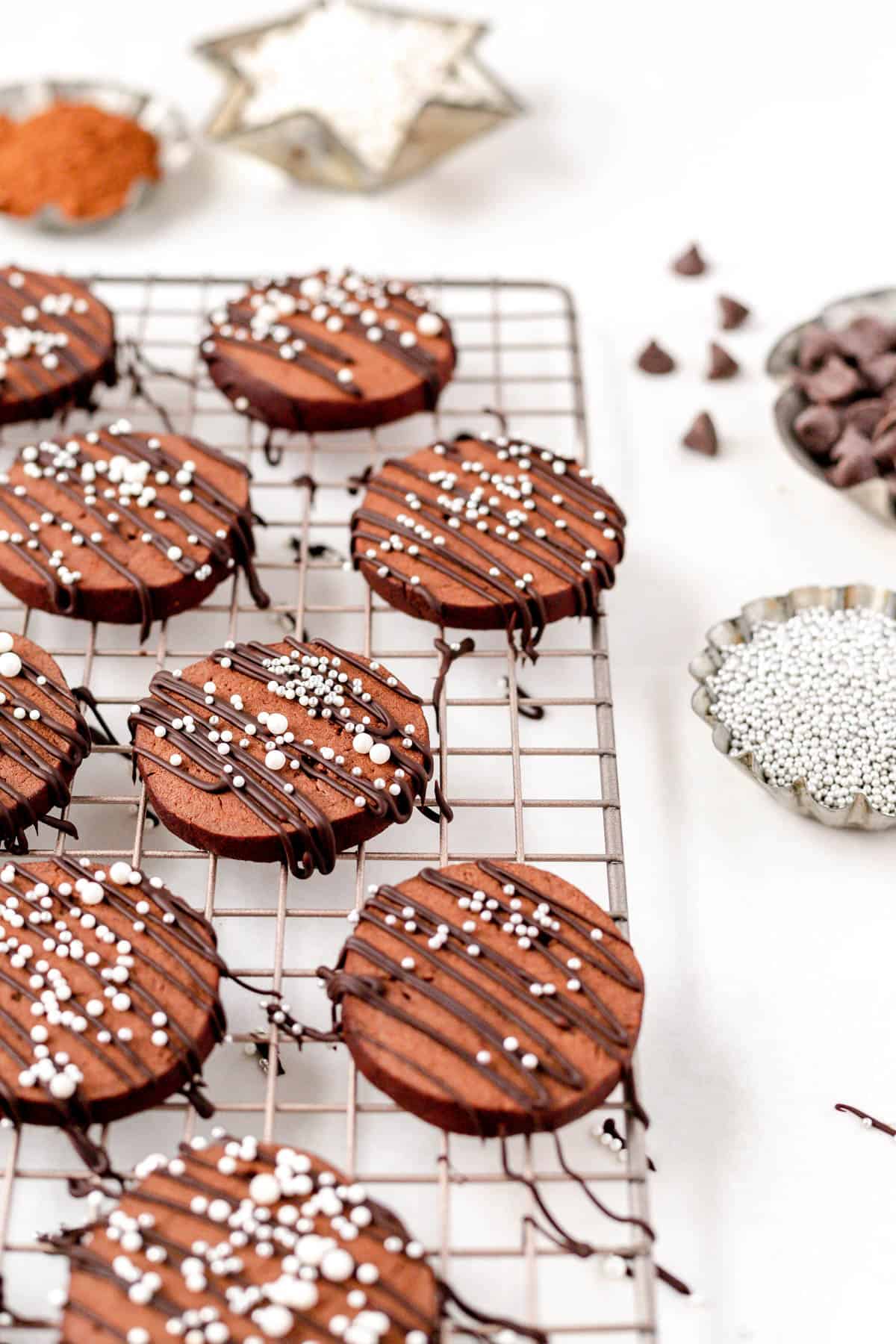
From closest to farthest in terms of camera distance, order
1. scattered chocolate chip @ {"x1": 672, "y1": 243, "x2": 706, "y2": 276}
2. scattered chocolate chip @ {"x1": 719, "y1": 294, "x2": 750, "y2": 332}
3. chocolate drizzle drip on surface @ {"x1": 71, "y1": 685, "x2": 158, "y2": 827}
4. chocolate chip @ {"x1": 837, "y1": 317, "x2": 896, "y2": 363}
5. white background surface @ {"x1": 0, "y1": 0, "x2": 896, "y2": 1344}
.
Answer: white background surface @ {"x1": 0, "y1": 0, "x2": 896, "y2": 1344} < chocolate drizzle drip on surface @ {"x1": 71, "y1": 685, "x2": 158, "y2": 827} < chocolate chip @ {"x1": 837, "y1": 317, "x2": 896, "y2": 363} < scattered chocolate chip @ {"x1": 719, "y1": 294, "x2": 750, "y2": 332} < scattered chocolate chip @ {"x1": 672, "y1": 243, "x2": 706, "y2": 276}

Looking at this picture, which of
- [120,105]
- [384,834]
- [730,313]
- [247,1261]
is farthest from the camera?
[120,105]

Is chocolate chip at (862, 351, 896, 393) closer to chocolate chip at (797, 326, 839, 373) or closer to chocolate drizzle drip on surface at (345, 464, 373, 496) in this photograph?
chocolate chip at (797, 326, 839, 373)

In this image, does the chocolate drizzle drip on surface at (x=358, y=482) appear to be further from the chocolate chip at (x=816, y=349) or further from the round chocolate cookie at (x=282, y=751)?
the chocolate chip at (x=816, y=349)

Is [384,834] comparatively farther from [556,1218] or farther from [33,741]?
[556,1218]

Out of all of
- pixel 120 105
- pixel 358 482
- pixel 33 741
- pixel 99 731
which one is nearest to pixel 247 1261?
pixel 33 741

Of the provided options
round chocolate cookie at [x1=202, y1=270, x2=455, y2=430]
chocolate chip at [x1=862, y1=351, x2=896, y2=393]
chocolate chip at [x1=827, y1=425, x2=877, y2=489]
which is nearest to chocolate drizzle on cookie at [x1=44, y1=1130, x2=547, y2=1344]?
round chocolate cookie at [x1=202, y1=270, x2=455, y2=430]

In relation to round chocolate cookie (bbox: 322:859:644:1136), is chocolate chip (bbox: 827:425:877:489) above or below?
above
